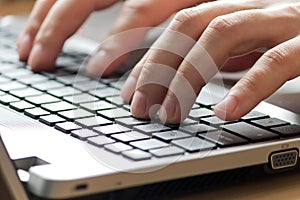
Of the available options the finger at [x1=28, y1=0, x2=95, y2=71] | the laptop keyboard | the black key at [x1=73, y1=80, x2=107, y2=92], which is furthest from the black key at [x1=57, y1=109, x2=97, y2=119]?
the finger at [x1=28, y1=0, x2=95, y2=71]

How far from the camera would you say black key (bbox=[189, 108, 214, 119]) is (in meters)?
0.60

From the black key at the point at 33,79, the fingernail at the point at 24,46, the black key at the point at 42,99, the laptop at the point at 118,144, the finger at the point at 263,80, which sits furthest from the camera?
the fingernail at the point at 24,46

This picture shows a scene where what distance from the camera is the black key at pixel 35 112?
621 millimetres

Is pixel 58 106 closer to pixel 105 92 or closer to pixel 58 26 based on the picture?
pixel 105 92

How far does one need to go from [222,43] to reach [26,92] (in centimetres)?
22

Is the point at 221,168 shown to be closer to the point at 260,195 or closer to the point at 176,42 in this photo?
the point at 260,195

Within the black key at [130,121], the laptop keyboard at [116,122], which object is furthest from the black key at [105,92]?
the black key at [130,121]

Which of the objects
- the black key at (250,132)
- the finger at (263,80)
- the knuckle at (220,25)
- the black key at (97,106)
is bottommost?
the black key at (97,106)

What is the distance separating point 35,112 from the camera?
0.63 metres

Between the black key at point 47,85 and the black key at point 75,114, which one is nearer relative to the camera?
the black key at point 75,114

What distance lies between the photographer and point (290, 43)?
61cm

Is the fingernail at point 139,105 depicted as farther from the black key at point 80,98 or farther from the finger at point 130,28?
the finger at point 130,28

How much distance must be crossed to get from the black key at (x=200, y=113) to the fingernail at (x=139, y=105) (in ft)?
0.13

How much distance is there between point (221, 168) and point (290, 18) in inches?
9.0
